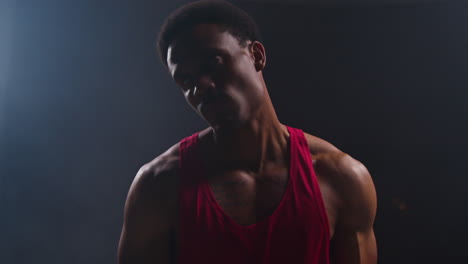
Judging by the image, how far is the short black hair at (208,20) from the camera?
79 centimetres

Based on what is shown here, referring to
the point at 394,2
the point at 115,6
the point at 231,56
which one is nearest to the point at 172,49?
the point at 231,56

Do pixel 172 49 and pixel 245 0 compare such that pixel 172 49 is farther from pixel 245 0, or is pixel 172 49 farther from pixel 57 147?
pixel 57 147

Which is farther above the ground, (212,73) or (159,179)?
(212,73)

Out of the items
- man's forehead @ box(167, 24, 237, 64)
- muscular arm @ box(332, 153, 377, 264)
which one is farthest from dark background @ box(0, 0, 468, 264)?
man's forehead @ box(167, 24, 237, 64)

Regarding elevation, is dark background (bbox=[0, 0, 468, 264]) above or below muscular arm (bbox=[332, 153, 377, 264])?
above

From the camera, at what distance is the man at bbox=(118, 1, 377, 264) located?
73cm

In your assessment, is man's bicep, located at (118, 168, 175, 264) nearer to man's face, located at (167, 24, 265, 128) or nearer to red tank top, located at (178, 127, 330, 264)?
red tank top, located at (178, 127, 330, 264)

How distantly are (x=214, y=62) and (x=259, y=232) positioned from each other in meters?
0.42

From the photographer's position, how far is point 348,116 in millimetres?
866

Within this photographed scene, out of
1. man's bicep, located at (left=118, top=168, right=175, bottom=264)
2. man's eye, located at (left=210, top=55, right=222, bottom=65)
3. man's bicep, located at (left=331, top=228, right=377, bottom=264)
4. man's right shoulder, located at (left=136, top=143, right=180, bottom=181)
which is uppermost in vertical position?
man's eye, located at (left=210, top=55, right=222, bottom=65)

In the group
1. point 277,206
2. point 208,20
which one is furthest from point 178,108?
point 277,206

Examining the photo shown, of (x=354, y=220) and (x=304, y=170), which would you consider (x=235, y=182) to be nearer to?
(x=304, y=170)

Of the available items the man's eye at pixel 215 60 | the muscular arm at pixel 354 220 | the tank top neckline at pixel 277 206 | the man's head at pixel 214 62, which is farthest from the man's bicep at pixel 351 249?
the man's eye at pixel 215 60

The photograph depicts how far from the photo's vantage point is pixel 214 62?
0.75 metres
